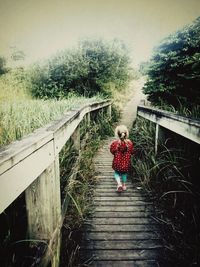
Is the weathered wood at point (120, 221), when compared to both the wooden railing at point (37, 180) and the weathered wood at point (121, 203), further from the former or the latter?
the wooden railing at point (37, 180)


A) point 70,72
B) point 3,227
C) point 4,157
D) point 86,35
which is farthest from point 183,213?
point 86,35

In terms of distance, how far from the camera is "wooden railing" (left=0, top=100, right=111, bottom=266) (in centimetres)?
87

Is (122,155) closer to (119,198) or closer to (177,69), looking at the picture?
(119,198)

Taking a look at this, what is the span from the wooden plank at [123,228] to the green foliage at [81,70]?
11.2 metres

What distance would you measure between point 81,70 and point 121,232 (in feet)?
39.1

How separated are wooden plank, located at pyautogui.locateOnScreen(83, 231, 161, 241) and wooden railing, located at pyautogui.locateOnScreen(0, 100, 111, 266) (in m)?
0.75

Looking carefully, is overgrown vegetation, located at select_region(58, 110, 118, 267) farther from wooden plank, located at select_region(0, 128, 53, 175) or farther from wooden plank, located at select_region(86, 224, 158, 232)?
wooden plank, located at select_region(0, 128, 53, 175)

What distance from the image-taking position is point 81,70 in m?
13.2

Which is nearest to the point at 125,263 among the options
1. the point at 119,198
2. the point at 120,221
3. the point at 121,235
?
the point at 121,235

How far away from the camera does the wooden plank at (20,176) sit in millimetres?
815

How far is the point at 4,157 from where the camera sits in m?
0.83

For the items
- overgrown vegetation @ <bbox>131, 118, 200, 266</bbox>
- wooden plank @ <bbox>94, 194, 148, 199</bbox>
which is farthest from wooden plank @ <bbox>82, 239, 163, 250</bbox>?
wooden plank @ <bbox>94, 194, 148, 199</bbox>

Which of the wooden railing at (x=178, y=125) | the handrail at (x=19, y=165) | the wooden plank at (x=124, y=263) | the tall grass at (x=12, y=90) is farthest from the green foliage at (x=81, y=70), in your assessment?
the handrail at (x=19, y=165)

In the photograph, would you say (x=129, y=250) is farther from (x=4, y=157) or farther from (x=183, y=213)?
(x=4, y=157)
